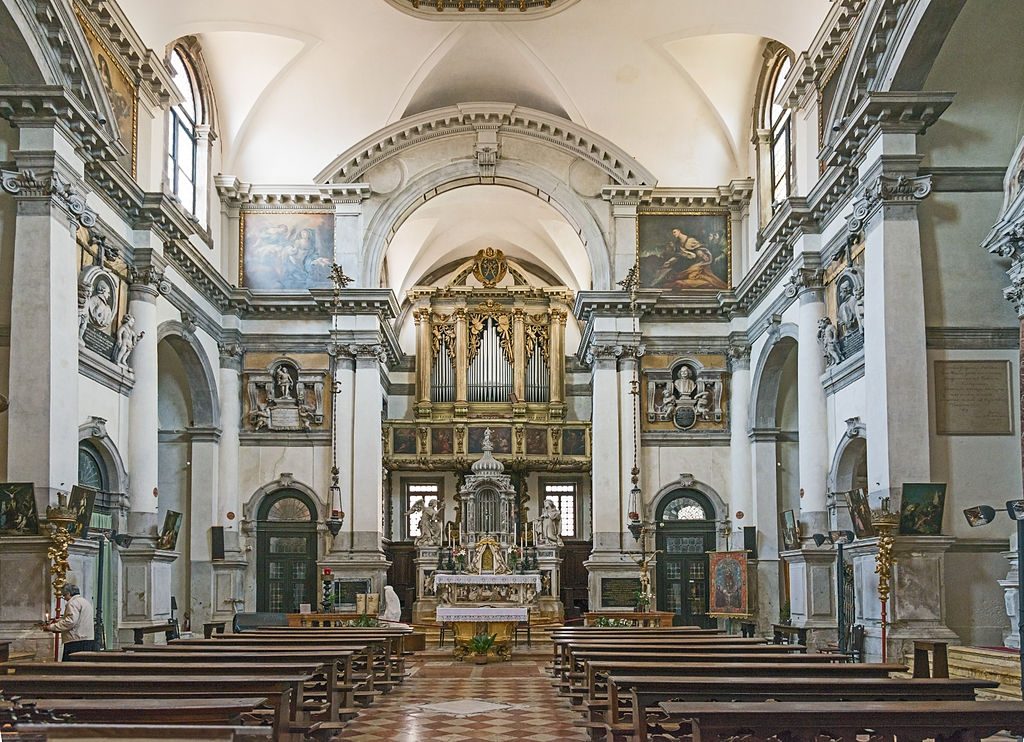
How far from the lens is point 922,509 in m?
16.3

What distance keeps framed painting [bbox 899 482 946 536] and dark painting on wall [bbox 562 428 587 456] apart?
21035mm

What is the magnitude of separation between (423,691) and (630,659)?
6192 mm

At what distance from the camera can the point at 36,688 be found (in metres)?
9.37

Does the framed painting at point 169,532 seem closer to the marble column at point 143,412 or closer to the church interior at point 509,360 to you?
the church interior at point 509,360

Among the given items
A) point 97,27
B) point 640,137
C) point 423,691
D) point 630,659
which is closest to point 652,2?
point 640,137

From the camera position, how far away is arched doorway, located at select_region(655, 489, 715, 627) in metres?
29.6

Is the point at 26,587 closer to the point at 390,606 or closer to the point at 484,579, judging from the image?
the point at 390,606

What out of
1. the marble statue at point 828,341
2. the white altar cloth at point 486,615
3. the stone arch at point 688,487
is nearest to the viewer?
the marble statue at point 828,341

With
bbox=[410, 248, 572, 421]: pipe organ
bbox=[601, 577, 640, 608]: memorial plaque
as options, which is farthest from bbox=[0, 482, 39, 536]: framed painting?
bbox=[410, 248, 572, 421]: pipe organ

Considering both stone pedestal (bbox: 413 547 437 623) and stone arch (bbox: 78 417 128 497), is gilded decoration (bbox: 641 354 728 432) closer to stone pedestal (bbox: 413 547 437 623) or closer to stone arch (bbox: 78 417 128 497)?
stone pedestal (bbox: 413 547 437 623)

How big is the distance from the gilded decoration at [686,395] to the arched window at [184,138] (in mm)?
11690

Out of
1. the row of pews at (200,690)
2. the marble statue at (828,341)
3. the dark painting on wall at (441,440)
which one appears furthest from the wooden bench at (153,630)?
the dark painting on wall at (441,440)

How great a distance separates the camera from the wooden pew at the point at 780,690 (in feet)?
30.1

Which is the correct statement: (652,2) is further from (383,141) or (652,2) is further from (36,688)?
(36,688)
